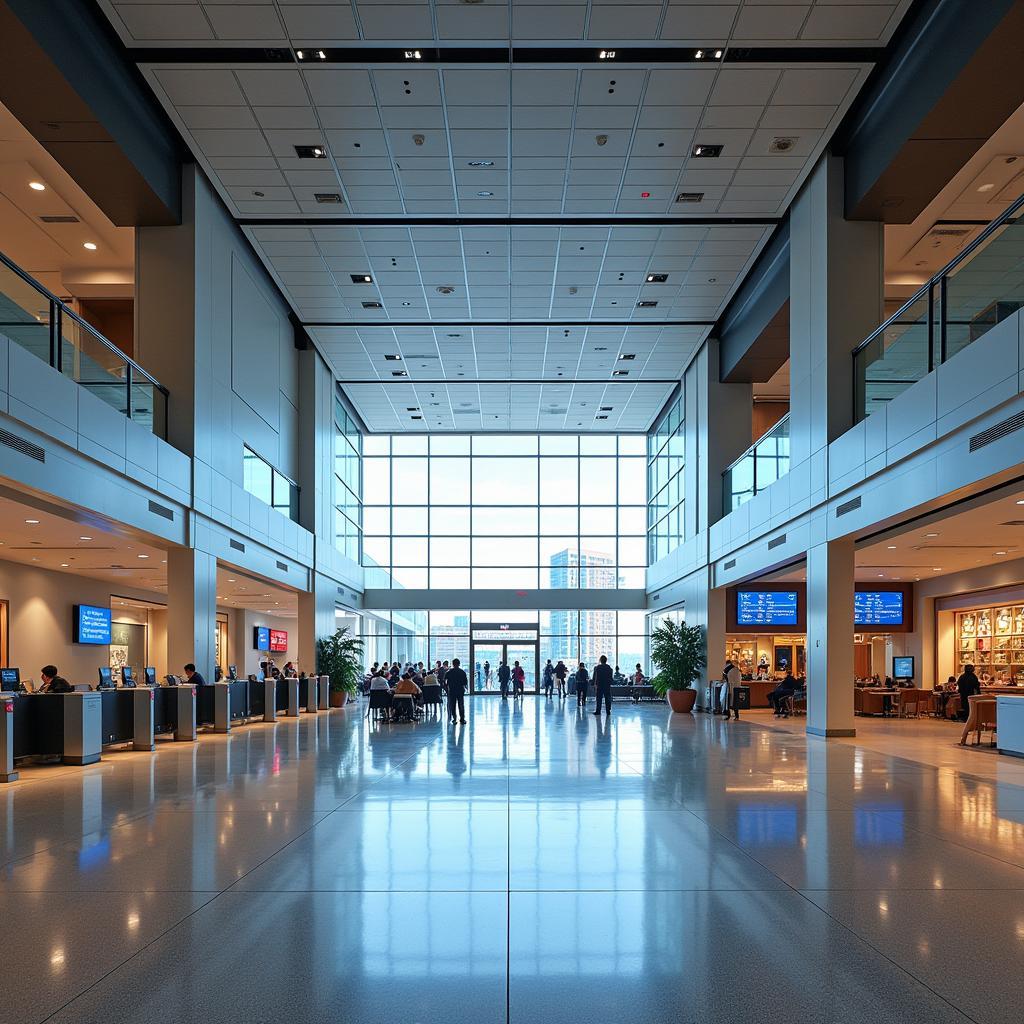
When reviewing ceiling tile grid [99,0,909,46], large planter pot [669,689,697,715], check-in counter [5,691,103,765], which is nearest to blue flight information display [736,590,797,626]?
large planter pot [669,689,697,715]

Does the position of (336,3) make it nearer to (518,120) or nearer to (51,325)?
(518,120)

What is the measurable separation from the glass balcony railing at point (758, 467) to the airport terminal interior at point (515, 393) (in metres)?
0.21

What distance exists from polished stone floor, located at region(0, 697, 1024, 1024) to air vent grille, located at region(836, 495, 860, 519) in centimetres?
595

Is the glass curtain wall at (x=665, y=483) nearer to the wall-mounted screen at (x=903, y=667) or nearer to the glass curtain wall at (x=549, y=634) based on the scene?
→ the glass curtain wall at (x=549, y=634)

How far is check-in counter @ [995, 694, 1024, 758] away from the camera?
14203 mm

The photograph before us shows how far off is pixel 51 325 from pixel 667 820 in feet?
30.9

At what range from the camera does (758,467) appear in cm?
2283

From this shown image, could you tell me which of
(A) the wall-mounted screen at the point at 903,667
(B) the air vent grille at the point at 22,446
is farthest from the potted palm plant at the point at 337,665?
(B) the air vent grille at the point at 22,446

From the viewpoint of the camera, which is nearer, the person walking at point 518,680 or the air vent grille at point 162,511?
the air vent grille at point 162,511

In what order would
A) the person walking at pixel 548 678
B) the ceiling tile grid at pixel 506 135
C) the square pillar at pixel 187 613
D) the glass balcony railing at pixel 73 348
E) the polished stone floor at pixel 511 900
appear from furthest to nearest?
1. the person walking at pixel 548 678
2. the square pillar at pixel 187 613
3. the ceiling tile grid at pixel 506 135
4. the glass balcony railing at pixel 73 348
5. the polished stone floor at pixel 511 900

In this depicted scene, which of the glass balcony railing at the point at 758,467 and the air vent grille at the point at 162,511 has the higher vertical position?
the glass balcony railing at the point at 758,467

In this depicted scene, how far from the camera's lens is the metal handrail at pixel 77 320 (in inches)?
455

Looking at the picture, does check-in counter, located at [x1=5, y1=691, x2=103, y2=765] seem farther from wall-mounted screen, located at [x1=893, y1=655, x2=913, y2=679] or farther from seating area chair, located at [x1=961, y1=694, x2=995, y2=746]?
wall-mounted screen, located at [x1=893, y1=655, x2=913, y2=679]


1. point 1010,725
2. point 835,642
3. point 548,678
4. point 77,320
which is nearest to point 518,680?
point 548,678
